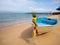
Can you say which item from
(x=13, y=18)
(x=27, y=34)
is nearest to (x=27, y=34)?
(x=27, y=34)

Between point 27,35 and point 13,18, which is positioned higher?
point 13,18

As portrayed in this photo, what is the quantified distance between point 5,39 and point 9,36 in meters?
0.07

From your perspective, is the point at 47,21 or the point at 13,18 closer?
the point at 47,21

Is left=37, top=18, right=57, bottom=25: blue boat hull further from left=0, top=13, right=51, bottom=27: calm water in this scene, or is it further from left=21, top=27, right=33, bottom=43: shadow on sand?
left=21, top=27, right=33, bottom=43: shadow on sand

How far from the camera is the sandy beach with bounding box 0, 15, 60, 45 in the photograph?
1.48 meters

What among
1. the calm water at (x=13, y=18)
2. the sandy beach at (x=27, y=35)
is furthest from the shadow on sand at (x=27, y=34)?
the calm water at (x=13, y=18)

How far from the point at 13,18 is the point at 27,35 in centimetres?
31

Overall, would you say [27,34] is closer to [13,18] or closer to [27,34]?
[27,34]

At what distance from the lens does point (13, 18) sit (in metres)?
1.66

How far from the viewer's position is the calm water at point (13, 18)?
5.06 feet

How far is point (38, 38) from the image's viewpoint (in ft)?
4.86

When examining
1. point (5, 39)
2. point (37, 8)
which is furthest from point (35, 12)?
point (5, 39)

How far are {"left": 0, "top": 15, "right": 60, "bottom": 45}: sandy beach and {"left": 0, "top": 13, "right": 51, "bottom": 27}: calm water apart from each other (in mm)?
75

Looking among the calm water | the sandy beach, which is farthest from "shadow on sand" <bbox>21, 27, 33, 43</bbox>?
the calm water
